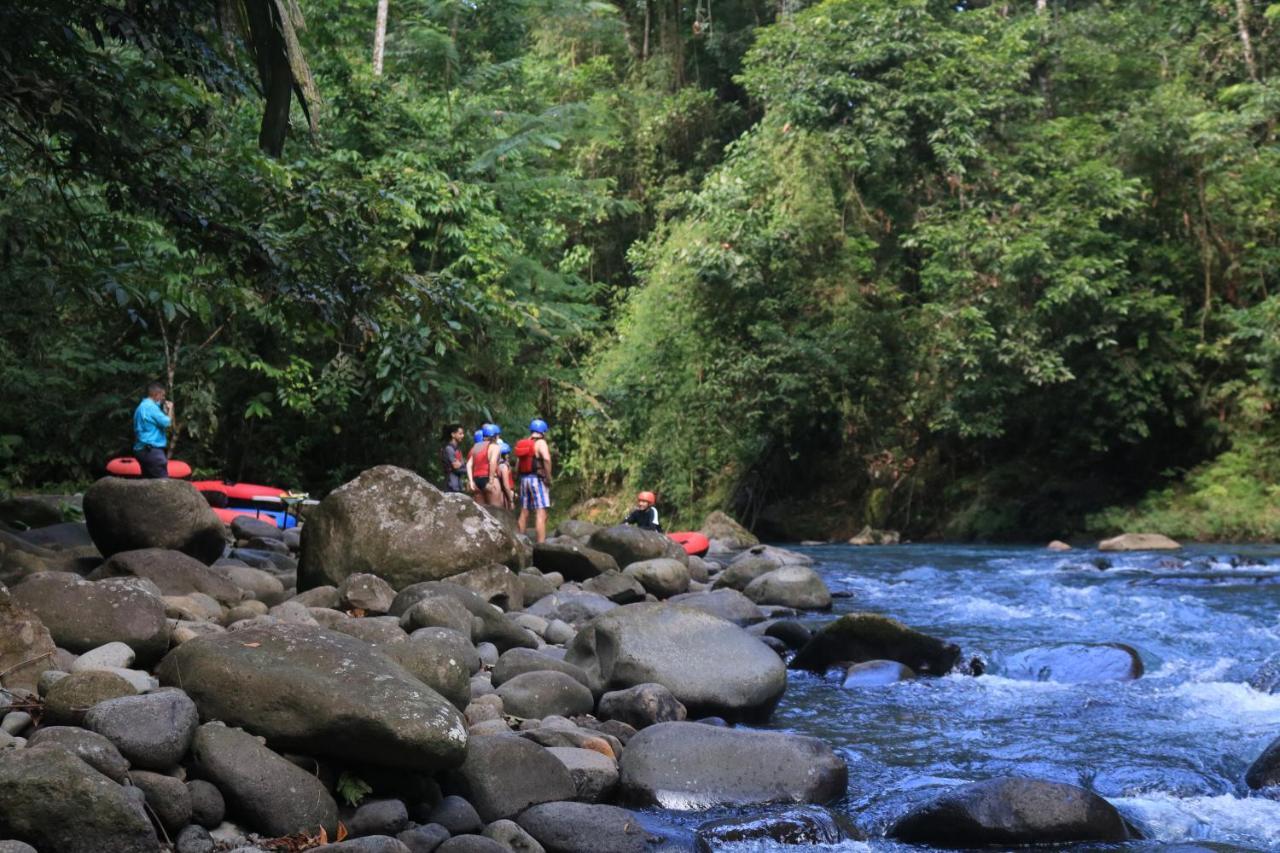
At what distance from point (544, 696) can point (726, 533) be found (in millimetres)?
13116

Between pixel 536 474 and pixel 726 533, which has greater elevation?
pixel 536 474

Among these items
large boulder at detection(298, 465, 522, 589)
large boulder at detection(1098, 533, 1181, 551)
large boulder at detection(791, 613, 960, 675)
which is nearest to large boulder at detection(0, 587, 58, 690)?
large boulder at detection(298, 465, 522, 589)

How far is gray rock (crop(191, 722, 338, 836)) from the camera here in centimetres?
454

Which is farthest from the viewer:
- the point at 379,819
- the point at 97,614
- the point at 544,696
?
the point at 544,696

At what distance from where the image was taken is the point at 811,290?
22625 millimetres

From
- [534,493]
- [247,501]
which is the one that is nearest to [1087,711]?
[534,493]

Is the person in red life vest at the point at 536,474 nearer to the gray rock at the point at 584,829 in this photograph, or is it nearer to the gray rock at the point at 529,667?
the gray rock at the point at 529,667

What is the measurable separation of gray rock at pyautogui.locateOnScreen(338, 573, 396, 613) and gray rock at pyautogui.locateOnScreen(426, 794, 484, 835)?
9.95 feet

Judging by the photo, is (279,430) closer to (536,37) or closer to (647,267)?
(647,267)

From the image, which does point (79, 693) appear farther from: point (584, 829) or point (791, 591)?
point (791, 591)

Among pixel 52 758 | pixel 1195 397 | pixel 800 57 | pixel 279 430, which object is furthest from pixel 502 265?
pixel 52 758

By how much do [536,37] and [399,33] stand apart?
8.95m

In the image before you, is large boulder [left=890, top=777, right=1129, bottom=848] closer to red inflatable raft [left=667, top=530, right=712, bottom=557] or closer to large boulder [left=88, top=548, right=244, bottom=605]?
large boulder [left=88, top=548, right=244, bottom=605]

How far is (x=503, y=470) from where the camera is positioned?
597 inches
